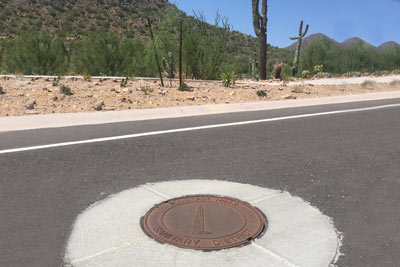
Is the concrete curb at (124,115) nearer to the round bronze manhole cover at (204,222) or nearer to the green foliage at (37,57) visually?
the round bronze manhole cover at (204,222)

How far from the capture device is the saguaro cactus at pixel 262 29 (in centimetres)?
1944

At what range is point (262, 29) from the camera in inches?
763

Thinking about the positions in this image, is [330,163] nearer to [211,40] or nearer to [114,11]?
[211,40]

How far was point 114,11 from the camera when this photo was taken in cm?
5409

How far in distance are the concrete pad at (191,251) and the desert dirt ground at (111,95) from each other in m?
4.98

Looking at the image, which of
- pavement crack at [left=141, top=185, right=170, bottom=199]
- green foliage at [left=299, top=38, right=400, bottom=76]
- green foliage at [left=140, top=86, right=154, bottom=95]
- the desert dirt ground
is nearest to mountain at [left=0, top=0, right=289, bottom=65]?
green foliage at [left=299, top=38, right=400, bottom=76]

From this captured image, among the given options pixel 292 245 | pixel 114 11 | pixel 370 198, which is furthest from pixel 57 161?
pixel 114 11

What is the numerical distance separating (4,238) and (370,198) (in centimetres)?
326

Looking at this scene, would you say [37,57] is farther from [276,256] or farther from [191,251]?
[276,256]

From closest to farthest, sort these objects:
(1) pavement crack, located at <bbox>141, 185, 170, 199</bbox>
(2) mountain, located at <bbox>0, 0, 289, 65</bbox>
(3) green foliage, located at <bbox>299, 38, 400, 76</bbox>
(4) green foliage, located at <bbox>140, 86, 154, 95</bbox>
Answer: (1) pavement crack, located at <bbox>141, 185, 170, 199</bbox> → (4) green foliage, located at <bbox>140, 86, 154, 95</bbox> → (3) green foliage, located at <bbox>299, 38, 400, 76</bbox> → (2) mountain, located at <bbox>0, 0, 289, 65</bbox>

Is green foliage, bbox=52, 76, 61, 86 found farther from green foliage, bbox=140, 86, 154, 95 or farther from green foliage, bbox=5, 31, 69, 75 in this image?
green foliage, bbox=5, 31, 69, 75

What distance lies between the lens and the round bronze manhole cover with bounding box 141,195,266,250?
3287 mm

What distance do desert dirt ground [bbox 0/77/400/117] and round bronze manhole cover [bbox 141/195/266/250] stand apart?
5225mm

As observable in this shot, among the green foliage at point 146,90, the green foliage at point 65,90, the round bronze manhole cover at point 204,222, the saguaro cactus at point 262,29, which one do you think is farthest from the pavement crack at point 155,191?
the saguaro cactus at point 262,29
